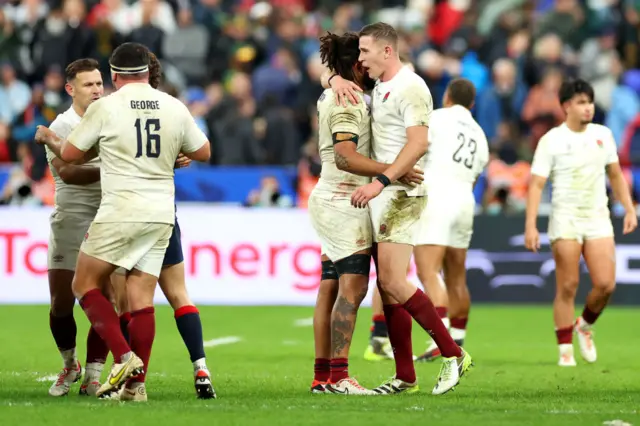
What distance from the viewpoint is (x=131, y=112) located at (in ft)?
28.1

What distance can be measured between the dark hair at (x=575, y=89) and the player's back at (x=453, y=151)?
2.99ft

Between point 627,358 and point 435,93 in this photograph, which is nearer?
point 627,358

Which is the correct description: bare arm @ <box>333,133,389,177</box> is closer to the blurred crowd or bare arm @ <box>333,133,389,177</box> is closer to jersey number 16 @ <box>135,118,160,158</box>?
jersey number 16 @ <box>135,118,160,158</box>

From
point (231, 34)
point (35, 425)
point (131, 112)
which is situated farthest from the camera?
point (231, 34)

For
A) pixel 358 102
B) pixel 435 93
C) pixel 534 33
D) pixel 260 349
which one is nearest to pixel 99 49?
pixel 435 93

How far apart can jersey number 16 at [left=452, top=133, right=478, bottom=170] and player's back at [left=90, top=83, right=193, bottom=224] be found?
4.54 m

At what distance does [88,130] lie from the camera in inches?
338

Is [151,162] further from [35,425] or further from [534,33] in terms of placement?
[534,33]

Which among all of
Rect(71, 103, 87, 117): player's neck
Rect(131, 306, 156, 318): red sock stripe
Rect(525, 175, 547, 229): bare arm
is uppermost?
Rect(71, 103, 87, 117): player's neck

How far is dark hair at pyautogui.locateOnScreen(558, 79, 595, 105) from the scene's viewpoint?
1222 cm

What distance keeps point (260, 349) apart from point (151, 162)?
16.2 feet

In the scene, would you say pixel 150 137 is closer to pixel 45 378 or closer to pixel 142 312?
pixel 142 312

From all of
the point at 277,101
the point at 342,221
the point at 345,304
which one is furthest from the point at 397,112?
the point at 277,101


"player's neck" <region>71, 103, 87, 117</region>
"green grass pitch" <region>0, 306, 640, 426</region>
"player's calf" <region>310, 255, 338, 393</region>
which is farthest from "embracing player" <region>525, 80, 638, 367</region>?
"player's neck" <region>71, 103, 87, 117</region>
